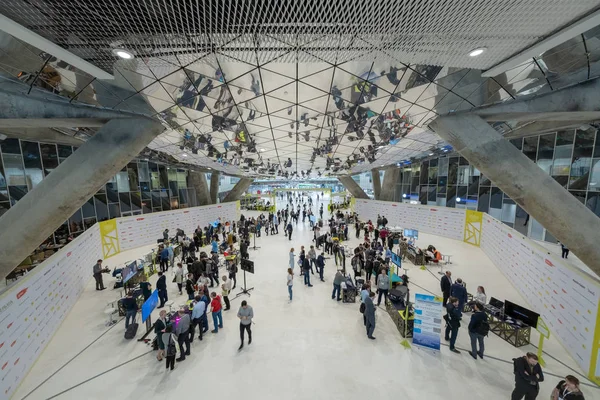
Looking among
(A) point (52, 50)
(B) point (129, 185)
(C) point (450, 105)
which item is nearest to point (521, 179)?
(C) point (450, 105)

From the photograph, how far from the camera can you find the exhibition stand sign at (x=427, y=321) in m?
6.26

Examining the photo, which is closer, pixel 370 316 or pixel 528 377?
pixel 528 377

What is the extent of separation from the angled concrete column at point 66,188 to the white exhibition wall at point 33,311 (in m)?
0.85

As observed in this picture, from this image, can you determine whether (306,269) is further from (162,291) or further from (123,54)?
(123,54)

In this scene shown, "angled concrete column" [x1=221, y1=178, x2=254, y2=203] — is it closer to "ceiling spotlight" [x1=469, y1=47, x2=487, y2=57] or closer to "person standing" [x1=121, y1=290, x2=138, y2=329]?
"person standing" [x1=121, y1=290, x2=138, y2=329]

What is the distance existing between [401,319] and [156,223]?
58.6 ft

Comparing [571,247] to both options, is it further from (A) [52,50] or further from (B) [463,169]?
(B) [463,169]

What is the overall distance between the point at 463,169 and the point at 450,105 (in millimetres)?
17127

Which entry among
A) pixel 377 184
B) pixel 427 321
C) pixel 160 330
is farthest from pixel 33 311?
pixel 377 184

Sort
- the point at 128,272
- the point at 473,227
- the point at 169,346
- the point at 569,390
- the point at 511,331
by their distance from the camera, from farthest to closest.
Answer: the point at 473,227, the point at 128,272, the point at 511,331, the point at 169,346, the point at 569,390

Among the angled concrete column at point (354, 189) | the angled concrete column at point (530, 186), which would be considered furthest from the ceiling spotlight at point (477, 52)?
the angled concrete column at point (354, 189)

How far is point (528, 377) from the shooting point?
4297 millimetres

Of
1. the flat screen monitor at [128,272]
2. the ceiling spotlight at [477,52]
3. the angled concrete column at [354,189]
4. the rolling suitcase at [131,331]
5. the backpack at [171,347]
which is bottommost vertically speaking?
the rolling suitcase at [131,331]

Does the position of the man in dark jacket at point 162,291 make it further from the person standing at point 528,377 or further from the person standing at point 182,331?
the person standing at point 528,377
